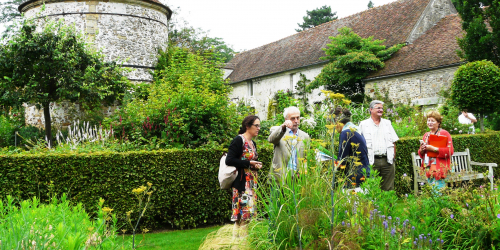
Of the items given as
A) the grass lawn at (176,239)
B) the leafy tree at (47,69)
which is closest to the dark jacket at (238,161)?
the grass lawn at (176,239)

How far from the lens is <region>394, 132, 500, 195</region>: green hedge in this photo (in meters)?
8.34

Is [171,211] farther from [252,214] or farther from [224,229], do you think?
[252,214]

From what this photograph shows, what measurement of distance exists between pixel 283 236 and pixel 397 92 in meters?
17.4

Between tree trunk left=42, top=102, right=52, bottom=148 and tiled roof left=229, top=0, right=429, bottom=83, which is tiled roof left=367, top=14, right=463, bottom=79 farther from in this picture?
tree trunk left=42, top=102, right=52, bottom=148

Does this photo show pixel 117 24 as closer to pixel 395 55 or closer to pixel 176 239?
pixel 395 55

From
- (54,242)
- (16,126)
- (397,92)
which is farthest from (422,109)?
(16,126)

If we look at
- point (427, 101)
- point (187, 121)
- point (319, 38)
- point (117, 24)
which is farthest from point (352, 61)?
point (187, 121)

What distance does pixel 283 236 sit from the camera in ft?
10.7

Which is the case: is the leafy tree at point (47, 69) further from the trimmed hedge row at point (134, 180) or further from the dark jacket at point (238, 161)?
the dark jacket at point (238, 161)

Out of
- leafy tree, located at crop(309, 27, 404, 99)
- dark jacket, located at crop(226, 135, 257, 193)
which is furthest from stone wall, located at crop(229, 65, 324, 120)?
dark jacket, located at crop(226, 135, 257, 193)

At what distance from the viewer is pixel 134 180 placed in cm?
621

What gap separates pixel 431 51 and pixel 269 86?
11646 millimetres

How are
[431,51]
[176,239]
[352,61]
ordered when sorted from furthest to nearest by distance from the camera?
[352,61]
[431,51]
[176,239]

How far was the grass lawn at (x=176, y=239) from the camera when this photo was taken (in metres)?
5.38
